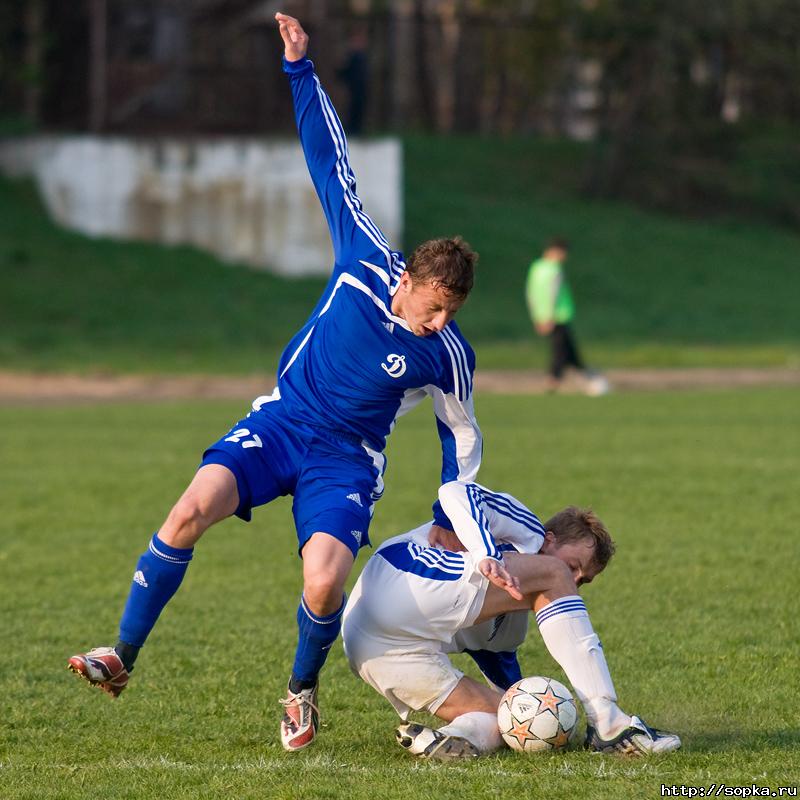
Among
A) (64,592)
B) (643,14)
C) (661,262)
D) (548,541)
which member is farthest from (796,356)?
(548,541)

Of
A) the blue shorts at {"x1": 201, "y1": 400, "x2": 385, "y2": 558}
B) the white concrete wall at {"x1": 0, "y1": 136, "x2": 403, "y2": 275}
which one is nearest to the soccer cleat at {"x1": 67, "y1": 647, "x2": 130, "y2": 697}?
the blue shorts at {"x1": 201, "y1": 400, "x2": 385, "y2": 558}

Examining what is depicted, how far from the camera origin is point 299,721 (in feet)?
17.8

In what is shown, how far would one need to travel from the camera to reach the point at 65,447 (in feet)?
50.8

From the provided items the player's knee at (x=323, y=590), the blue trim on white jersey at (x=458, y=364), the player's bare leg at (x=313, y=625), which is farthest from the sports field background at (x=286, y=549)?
the blue trim on white jersey at (x=458, y=364)

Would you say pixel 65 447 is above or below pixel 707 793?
below

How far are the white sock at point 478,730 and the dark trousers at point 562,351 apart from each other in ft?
51.9

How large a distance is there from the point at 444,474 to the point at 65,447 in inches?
408

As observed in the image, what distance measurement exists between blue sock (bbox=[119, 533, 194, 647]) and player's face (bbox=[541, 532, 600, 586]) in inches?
54.1

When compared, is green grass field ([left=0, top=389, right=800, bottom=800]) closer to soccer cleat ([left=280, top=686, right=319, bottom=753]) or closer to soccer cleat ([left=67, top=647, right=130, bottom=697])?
soccer cleat ([left=280, top=686, right=319, bottom=753])

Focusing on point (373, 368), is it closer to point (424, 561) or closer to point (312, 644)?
point (424, 561)

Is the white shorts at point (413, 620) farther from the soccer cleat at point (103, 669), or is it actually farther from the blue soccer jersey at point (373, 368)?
the soccer cleat at point (103, 669)

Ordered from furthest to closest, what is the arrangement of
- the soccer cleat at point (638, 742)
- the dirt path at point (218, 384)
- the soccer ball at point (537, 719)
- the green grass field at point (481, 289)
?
1. the green grass field at point (481, 289)
2. the dirt path at point (218, 384)
3. the soccer ball at point (537, 719)
4. the soccer cleat at point (638, 742)

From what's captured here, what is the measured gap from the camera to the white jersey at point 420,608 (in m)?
5.39

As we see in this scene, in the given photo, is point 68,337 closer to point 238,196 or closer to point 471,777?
point 238,196
